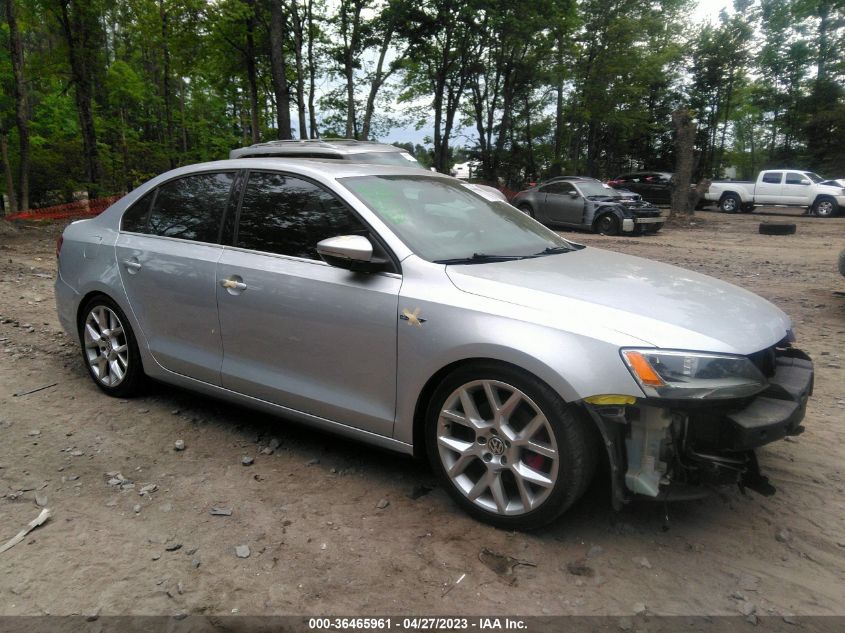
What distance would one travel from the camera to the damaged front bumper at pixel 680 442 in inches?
96.9

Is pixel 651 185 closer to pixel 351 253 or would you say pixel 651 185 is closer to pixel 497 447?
pixel 351 253

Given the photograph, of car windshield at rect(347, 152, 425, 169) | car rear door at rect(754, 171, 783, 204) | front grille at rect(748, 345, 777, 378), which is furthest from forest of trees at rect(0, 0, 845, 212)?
front grille at rect(748, 345, 777, 378)

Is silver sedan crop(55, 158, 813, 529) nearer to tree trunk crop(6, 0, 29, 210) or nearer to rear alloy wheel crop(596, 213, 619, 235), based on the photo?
rear alloy wheel crop(596, 213, 619, 235)

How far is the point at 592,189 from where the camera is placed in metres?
17.2

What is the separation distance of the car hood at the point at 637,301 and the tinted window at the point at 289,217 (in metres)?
→ 0.76

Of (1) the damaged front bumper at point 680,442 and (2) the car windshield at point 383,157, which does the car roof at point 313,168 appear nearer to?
(1) the damaged front bumper at point 680,442

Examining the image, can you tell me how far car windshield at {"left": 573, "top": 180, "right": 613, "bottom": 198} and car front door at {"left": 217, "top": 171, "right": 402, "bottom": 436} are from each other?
1453cm

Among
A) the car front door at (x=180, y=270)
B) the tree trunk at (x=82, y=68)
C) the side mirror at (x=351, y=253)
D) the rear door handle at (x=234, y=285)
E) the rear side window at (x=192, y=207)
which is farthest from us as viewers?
the tree trunk at (x=82, y=68)

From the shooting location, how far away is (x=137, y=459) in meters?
3.56

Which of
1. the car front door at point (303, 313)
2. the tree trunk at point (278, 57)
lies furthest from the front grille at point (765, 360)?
the tree trunk at point (278, 57)

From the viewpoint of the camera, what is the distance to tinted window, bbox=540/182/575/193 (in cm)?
1730

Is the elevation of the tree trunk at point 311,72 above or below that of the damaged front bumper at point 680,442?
above

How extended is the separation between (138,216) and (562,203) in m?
14.5

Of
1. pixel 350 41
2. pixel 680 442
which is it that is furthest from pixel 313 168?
pixel 350 41
